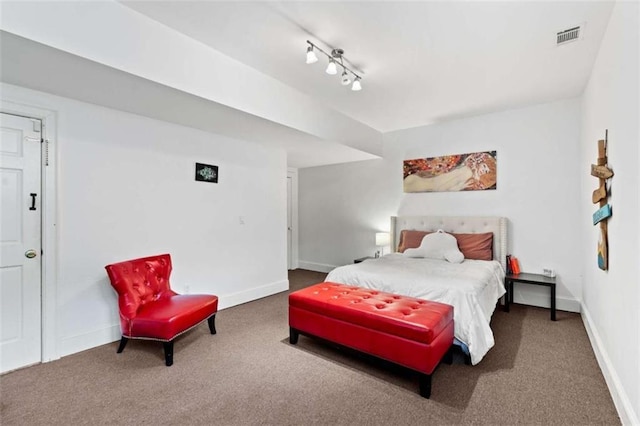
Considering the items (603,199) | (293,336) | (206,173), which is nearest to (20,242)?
(206,173)

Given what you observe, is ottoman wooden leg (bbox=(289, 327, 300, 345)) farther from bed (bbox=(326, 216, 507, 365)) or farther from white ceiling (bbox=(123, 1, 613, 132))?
white ceiling (bbox=(123, 1, 613, 132))

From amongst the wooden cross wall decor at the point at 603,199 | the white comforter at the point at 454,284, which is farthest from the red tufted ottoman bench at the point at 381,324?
the wooden cross wall decor at the point at 603,199

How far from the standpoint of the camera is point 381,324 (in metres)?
2.29

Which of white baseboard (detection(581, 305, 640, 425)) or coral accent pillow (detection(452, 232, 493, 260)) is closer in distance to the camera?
white baseboard (detection(581, 305, 640, 425))

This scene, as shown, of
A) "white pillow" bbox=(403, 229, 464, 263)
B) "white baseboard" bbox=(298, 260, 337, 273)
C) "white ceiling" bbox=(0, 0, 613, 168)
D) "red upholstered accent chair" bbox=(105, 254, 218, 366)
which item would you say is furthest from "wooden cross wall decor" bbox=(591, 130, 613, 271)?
"white baseboard" bbox=(298, 260, 337, 273)

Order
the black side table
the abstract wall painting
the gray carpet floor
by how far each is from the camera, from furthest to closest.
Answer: the abstract wall painting < the black side table < the gray carpet floor

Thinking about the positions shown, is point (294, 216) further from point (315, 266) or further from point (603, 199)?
point (603, 199)

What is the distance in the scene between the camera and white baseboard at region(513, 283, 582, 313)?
151 inches

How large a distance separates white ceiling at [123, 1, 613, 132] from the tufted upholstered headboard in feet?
5.60

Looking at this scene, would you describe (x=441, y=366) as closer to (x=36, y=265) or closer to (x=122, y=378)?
(x=122, y=378)

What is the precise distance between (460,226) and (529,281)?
1170mm

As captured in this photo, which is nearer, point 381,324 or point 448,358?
point 381,324

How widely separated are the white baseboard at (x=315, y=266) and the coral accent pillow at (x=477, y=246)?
2.66 metres

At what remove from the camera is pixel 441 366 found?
2.49m
